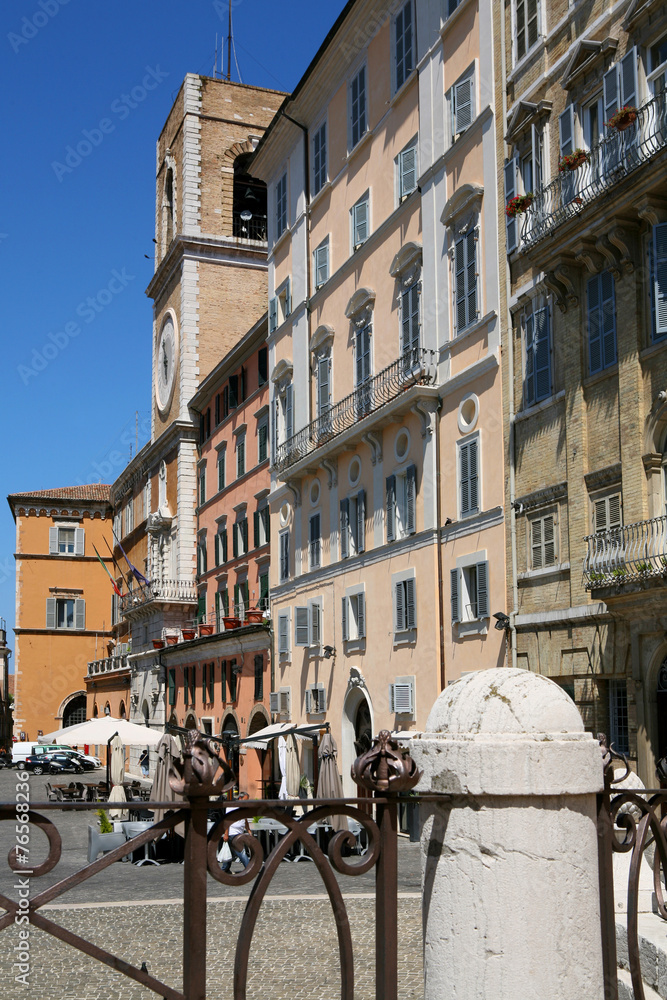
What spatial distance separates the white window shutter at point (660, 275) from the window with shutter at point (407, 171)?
31.9ft

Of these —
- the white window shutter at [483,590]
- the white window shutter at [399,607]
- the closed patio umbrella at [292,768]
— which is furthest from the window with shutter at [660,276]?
A: the closed patio umbrella at [292,768]

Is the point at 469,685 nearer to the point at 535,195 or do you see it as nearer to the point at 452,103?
the point at 535,195

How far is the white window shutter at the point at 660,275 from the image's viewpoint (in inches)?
648

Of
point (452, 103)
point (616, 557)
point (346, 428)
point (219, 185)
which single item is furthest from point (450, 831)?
point (219, 185)

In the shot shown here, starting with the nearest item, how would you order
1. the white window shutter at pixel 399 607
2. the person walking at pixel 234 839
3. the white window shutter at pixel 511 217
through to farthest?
the person walking at pixel 234 839
the white window shutter at pixel 511 217
the white window shutter at pixel 399 607

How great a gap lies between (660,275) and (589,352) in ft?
7.23

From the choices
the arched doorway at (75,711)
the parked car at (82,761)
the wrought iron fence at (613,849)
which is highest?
the wrought iron fence at (613,849)

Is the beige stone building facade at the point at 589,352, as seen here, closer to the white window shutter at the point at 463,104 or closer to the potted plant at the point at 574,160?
the potted plant at the point at 574,160

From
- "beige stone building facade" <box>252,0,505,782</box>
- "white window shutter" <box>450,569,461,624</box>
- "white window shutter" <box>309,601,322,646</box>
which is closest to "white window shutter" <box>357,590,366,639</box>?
"beige stone building facade" <box>252,0,505,782</box>

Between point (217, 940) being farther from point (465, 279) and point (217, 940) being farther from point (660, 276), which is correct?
point (465, 279)

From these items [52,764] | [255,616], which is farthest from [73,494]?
[255,616]

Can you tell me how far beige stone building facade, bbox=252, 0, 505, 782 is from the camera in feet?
72.8

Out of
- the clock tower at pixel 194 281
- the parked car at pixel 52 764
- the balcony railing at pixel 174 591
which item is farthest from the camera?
the parked car at pixel 52 764

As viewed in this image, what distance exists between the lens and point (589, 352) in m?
18.5
